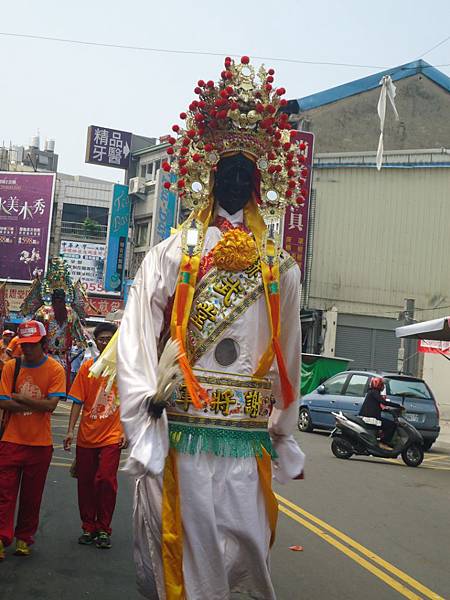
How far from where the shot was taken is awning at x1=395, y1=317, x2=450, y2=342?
54.3 ft

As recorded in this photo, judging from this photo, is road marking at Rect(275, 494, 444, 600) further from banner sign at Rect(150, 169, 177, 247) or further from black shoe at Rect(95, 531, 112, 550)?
banner sign at Rect(150, 169, 177, 247)

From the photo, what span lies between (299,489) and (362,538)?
2.87 metres

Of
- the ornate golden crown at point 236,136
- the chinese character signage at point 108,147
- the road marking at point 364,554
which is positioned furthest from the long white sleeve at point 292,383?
the chinese character signage at point 108,147

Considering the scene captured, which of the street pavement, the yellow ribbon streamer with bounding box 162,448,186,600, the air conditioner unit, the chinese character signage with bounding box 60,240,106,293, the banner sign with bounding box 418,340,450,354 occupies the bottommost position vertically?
the street pavement

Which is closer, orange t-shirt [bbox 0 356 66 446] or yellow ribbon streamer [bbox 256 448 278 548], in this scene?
yellow ribbon streamer [bbox 256 448 278 548]

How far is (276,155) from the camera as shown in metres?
5.12

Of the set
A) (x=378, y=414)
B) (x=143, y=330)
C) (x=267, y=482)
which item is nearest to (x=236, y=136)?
(x=143, y=330)

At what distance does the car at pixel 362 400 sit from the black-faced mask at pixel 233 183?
543 inches

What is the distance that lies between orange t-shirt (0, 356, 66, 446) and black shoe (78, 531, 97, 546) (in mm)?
822

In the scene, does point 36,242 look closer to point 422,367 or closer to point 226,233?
point 422,367

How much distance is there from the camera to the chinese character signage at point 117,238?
5134cm

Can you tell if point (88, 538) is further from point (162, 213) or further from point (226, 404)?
point (162, 213)

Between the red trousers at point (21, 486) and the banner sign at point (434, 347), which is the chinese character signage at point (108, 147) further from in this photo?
the red trousers at point (21, 486)

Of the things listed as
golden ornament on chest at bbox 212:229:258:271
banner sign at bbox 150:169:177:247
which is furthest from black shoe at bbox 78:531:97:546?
banner sign at bbox 150:169:177:247
